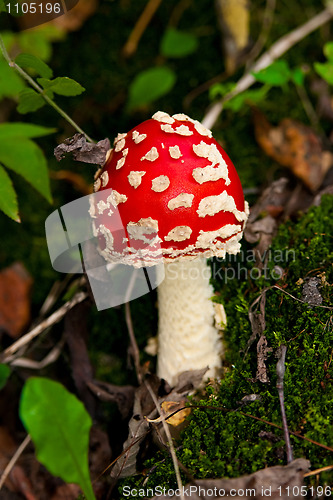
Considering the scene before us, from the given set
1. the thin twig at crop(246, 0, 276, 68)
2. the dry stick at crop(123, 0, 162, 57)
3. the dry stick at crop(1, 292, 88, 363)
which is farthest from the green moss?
the dry stick at crop(123, 0, 162, 57)

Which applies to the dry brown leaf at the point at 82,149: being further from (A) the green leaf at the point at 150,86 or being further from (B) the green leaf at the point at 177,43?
(B) the green leaf at the point at 177,43

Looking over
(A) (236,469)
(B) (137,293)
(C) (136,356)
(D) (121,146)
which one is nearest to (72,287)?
(B) (137,293)

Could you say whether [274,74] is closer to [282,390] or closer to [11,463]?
[282,390]

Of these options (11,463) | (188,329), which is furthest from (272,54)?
(11,463)

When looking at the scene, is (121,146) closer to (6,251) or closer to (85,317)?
(85,317)

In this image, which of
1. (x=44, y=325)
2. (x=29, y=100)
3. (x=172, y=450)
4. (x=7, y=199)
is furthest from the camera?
(x=44, y=325)
